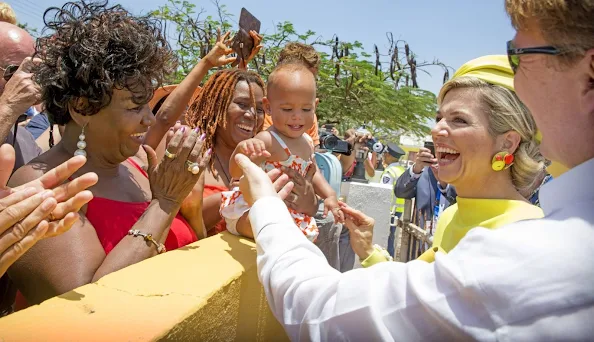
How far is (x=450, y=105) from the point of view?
2.18 meters

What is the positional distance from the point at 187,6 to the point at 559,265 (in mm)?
13659

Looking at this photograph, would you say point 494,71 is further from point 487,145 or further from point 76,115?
point 76,115

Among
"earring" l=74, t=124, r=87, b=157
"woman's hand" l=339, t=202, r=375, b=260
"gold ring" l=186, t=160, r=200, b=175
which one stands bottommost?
"woman's hand" l=339, t=202, r=375, b=260

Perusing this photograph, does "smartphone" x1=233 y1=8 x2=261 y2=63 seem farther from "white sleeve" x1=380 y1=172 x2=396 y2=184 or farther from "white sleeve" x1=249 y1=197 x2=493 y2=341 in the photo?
"white sleeve" x1=380 y1=172 x2=396 y2=184

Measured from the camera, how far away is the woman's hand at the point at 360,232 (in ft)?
7.59

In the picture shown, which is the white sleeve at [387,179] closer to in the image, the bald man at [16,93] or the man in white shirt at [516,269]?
the bald man at [16,93]

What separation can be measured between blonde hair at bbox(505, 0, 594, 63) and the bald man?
2597 mm

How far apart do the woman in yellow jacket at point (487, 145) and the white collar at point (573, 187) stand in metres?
0.91

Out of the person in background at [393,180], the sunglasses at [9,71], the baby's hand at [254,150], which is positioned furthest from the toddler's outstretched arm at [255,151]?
the person in background at [393,180]

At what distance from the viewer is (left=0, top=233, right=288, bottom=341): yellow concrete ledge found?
1.17m

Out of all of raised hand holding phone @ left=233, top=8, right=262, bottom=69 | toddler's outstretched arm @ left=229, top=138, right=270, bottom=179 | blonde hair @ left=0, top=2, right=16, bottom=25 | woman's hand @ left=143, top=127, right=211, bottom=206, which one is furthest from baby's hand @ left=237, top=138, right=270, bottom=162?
blonde hair @ left=0, top=2, right=16, bottom=25

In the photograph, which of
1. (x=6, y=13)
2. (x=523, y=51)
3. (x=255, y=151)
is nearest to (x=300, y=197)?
(x=255, y=151)

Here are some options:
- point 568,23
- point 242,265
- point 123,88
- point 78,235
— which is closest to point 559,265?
point 568,23

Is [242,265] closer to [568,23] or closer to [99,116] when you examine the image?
[99,116]
